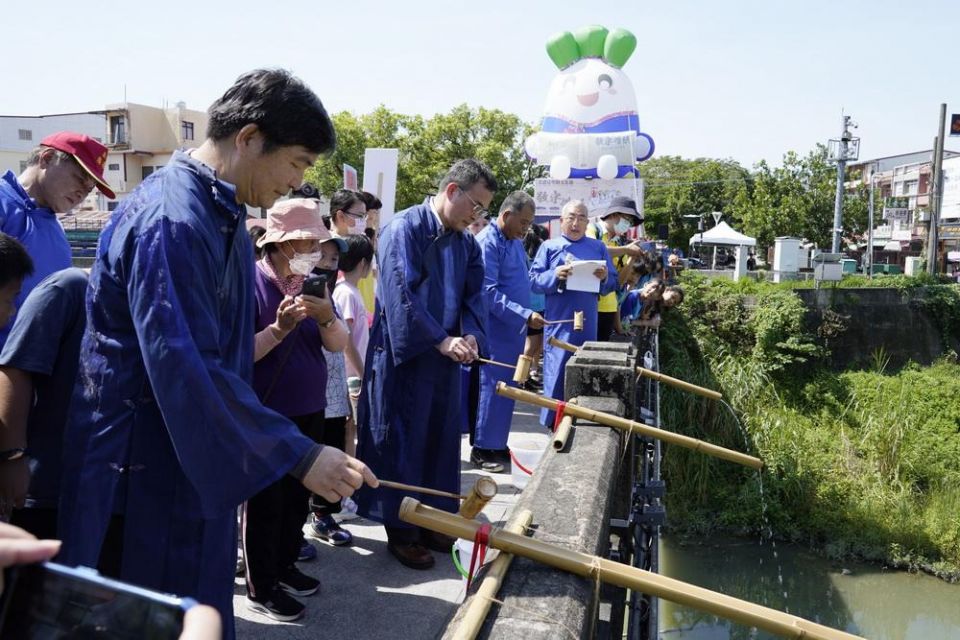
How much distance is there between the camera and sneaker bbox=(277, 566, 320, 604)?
302 centimetres

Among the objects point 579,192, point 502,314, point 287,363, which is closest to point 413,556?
point 287,363

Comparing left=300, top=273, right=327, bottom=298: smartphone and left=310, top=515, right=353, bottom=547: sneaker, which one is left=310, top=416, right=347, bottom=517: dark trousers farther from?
left=300, top=273, right=327, bottom=298: smartphone

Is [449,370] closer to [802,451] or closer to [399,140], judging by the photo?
[802,451]

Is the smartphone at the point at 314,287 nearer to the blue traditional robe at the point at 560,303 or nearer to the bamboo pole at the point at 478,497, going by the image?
the bamboo pole at the point at 478,497

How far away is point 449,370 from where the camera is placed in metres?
3.56

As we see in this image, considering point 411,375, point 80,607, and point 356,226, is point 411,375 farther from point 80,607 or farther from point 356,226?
point 80,607

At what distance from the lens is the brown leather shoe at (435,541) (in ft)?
11.7

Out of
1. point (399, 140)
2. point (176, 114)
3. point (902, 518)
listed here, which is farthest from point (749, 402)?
point (176, 114)

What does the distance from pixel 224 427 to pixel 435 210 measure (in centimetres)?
214

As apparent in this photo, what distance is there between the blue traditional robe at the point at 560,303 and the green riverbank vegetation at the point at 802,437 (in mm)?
5332

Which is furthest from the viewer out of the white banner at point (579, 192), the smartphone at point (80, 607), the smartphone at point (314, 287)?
the white banner at point (579, 192)

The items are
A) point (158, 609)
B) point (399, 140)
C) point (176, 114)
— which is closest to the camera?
point (158, 609)

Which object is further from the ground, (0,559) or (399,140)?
(399,140)

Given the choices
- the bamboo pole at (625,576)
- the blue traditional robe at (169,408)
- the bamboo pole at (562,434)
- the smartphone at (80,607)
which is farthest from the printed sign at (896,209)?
the smartphone at (80,607)
